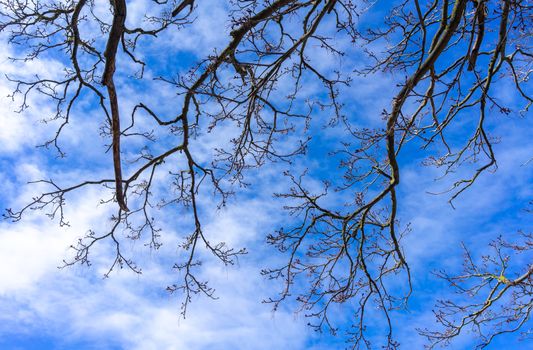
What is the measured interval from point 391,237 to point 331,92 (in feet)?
7.16

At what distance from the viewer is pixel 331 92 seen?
23.1 feet

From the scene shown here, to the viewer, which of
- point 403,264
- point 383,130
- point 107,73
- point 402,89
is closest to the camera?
point 402,89

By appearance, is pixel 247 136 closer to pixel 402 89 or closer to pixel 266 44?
pixel 266 44

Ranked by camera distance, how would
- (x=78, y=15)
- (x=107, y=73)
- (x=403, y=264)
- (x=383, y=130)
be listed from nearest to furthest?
(x=383, y=130) → (x=107, y=73) → (x=78, y=15) → (x=403, y=264)

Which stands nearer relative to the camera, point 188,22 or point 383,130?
point 383,130

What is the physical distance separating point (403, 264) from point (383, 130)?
2.43 meters

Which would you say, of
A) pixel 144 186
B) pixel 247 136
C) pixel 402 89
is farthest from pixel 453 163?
pixel 144 186

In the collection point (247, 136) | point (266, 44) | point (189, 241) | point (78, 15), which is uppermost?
point (78, 15)

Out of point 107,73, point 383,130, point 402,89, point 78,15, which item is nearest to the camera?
point 402,89

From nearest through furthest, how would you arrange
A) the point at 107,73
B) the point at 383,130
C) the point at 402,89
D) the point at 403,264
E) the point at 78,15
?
the point at 402,89 < the point at 383,130 < the point at 107,73 < the point at 78,15 < the point at 403,264

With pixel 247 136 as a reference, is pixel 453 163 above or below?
below

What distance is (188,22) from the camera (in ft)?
23.2

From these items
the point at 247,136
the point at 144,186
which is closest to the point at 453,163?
the point at 247,136

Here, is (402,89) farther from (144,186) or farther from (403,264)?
(144,186)
